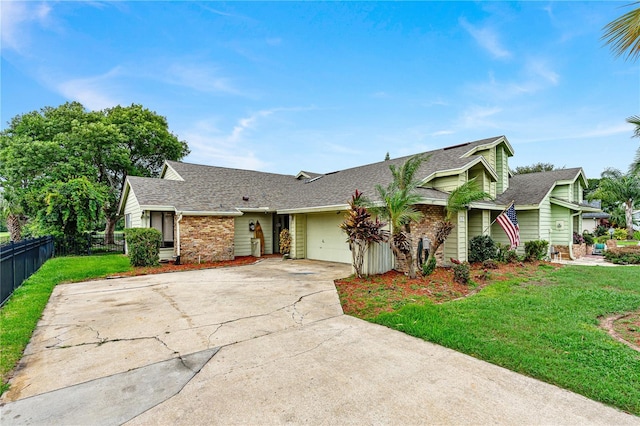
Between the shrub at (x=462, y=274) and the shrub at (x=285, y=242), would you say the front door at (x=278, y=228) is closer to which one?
the shrub at (x=285, y=242)

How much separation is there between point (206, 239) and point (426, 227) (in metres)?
9.46

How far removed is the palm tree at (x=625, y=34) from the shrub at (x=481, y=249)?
29.7ft

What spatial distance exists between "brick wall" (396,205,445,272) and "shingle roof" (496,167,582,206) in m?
4.80

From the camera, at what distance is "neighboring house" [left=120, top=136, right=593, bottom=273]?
11961 mm

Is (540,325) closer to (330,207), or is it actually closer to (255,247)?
(330,207)

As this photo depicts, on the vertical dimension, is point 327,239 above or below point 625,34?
below

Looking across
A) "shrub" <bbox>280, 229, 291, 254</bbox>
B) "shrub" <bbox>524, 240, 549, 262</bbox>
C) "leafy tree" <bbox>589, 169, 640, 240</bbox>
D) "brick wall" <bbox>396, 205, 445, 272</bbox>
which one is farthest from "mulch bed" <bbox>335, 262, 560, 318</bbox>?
"leafy tree" <bbox>589, 169, 640, 240</bbox>

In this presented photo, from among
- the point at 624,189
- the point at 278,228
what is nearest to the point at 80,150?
the point at 278,228

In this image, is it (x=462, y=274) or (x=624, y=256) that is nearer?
(x=462, y=274)

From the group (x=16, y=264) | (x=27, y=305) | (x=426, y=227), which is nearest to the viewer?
(x=27, y=305)

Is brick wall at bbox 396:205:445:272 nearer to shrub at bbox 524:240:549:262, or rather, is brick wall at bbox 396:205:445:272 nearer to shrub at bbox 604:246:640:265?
shrub at bbox 524:240:549:262

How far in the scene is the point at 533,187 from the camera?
590 inches

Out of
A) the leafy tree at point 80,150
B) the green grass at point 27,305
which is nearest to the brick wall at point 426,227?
the green grass at point 27,305

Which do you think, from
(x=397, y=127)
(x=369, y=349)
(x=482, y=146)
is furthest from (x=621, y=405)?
(x=397, y=127)
